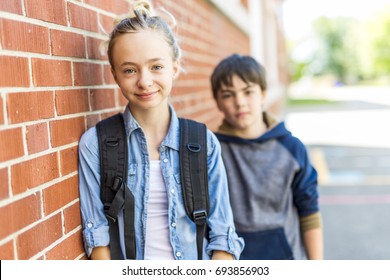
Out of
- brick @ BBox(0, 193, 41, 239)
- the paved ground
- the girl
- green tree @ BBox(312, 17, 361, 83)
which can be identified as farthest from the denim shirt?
green tree @ BBox(312, 17, 361, 83)

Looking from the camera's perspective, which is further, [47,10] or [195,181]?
[195,181]

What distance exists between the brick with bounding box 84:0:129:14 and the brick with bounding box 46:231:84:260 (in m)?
0.93

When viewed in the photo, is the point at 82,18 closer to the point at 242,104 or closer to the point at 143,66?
the point at 143,66

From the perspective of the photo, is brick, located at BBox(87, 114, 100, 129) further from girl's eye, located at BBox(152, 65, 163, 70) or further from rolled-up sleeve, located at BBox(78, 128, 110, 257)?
girl's eye, located at BBox(152, 65, 163, 70)

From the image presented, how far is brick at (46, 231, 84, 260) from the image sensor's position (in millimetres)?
1899

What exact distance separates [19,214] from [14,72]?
410 millimetres

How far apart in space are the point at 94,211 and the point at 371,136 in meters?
12.6

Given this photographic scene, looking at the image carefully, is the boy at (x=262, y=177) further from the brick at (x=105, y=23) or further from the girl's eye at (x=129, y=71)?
the girl's eye at (x=129, y=71)

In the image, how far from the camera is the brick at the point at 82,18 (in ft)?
7.00

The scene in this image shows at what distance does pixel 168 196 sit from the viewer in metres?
2.05

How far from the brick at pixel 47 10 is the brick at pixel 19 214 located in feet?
1.88

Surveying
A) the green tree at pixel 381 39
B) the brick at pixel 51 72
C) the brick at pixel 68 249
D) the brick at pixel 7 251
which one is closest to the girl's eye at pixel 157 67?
the brick at pixel 51 72

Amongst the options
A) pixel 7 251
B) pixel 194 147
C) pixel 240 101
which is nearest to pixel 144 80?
pixel 194 147
